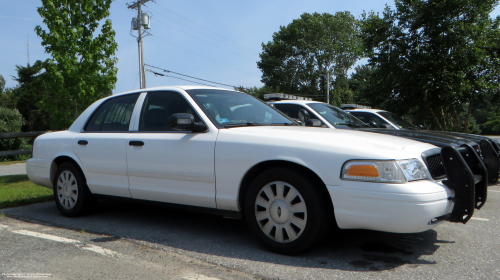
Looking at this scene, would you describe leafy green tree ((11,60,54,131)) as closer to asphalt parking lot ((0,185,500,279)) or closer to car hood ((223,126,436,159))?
asphalt parking lot ((0,185,500,279))

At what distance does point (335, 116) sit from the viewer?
8328 millimetres

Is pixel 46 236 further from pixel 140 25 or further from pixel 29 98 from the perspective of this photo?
pixel 29 98

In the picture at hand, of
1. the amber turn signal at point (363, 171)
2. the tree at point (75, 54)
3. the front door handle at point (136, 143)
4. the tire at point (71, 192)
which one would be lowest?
the tire at point (71, 192)

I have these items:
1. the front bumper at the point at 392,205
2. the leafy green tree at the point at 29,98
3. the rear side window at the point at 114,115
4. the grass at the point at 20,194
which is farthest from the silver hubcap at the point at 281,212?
the leafy green tree at the point at 29,98

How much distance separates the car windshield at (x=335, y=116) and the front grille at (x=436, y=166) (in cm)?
425

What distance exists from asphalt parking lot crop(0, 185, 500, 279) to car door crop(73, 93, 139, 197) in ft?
1.60

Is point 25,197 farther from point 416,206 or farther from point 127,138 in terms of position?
point 416,206

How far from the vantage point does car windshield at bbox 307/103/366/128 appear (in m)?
8.03

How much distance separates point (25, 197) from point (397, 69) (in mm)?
13790

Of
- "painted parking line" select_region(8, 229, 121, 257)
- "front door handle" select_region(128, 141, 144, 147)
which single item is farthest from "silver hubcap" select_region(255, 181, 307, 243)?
"front door handle" select_region(128, 141, 144, 147)

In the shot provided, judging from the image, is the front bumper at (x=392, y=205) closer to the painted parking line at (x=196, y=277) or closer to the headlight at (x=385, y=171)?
the headlight at (x=385, y=171)

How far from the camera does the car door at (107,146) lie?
15.8ft

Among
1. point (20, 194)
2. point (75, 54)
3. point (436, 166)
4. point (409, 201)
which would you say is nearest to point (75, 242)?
point (409, 201)

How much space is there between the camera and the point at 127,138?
188 inches
